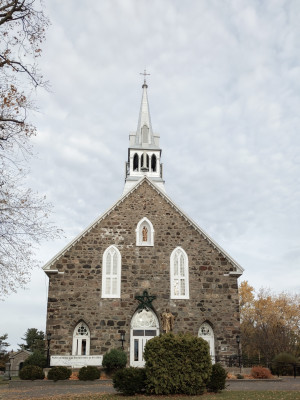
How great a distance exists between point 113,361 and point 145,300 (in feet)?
13.7

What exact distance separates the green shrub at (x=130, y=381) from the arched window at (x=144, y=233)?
11.4 m

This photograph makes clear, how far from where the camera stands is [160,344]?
14.6 m

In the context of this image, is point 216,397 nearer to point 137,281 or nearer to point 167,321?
point 167,321

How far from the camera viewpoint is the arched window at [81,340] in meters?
23.0

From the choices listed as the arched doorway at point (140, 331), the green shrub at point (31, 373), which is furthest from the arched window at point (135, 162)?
the green shrub at point (31, 373)

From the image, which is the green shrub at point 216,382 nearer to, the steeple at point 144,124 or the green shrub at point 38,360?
the green shrub at point 38,360

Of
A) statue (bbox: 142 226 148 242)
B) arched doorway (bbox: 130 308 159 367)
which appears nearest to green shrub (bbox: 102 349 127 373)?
arched doorway (bbox: 130 308 159 367)

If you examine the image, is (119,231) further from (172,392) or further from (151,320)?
(172,392)

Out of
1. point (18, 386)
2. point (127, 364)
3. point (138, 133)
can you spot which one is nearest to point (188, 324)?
point (127, 364)

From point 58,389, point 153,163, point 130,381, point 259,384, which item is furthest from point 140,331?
point 153,163

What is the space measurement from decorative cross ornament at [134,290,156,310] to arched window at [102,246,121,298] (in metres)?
1.26

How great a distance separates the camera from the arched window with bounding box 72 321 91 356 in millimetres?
22950

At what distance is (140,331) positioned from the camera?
23859 millimetres

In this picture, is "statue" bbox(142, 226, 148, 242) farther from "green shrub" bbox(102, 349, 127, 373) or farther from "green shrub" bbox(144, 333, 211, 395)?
"green shrub" bbox(144, 333, 211, 395)
